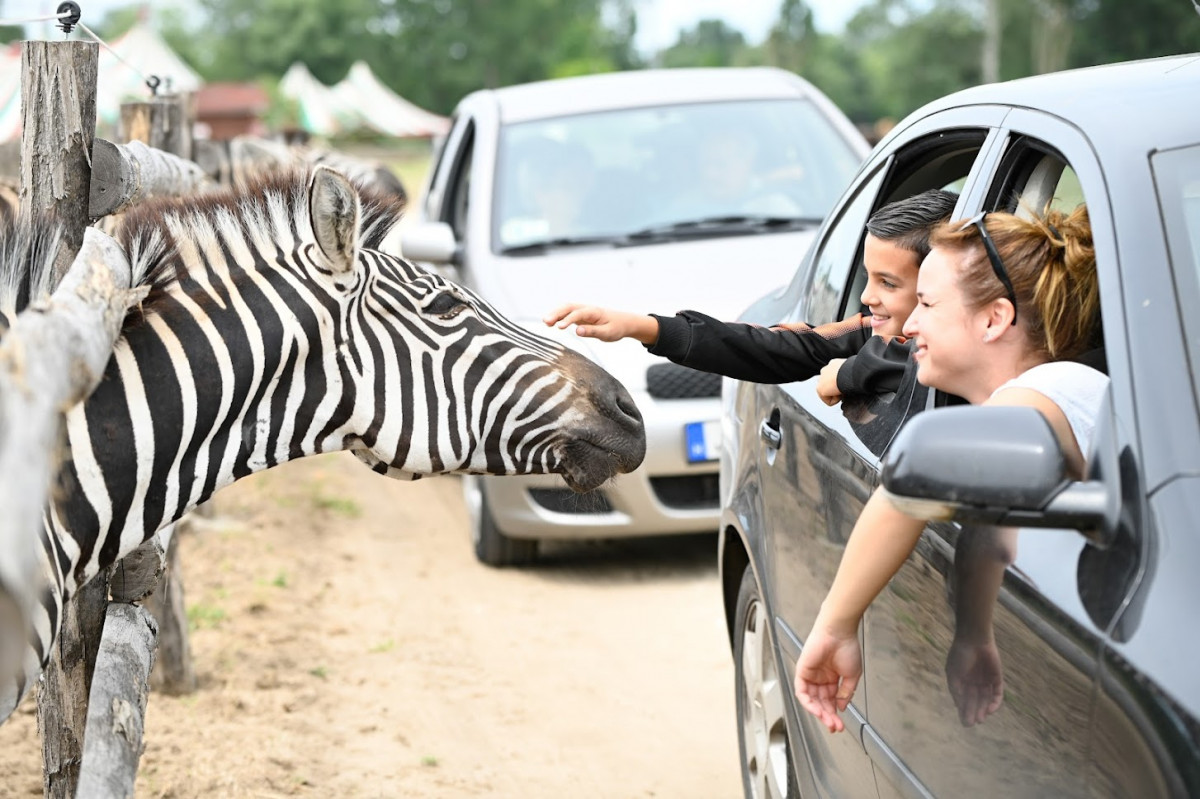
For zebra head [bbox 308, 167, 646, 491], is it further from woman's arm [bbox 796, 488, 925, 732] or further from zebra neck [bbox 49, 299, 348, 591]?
woman's arm [bbox 796, 488, 925, 732]

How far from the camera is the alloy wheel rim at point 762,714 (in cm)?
342

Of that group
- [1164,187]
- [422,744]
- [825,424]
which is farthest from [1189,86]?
[422,744]

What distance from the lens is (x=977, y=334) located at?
7.58 ft

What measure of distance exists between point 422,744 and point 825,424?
7.61ft

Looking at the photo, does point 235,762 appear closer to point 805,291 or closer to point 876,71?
point 805,291

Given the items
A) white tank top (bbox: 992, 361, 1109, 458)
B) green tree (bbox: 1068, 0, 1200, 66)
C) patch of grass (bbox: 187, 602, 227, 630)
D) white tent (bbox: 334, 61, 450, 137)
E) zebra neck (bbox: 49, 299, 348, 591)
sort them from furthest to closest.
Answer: white tent (bbox: 334, 61, 450, 137) < green tree (bbox: 1068, 0, 1200, 66) < patch of grass (bbox: 187, 602, 227, 630) < zebra neck (bbox: 49, 299, 348, 591) < white tank top (bbox: 992, 361, 1109, 458)

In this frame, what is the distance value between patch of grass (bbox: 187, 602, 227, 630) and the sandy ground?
1 cm

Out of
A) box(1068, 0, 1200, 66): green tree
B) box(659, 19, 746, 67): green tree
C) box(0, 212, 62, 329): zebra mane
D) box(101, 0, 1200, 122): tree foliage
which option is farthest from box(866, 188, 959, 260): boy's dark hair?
box(659, 19, 746, 67): green tree

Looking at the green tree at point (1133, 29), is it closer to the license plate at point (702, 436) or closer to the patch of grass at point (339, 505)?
the patch of grass at point (339, 505)

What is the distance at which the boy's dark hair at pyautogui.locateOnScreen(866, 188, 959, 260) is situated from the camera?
9.87 ft

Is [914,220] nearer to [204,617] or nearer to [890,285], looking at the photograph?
[890,285]

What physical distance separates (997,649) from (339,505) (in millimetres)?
6616

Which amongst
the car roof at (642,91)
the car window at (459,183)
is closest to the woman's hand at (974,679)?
the car roof at (642,91)

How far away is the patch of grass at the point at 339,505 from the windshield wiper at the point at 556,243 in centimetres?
210
